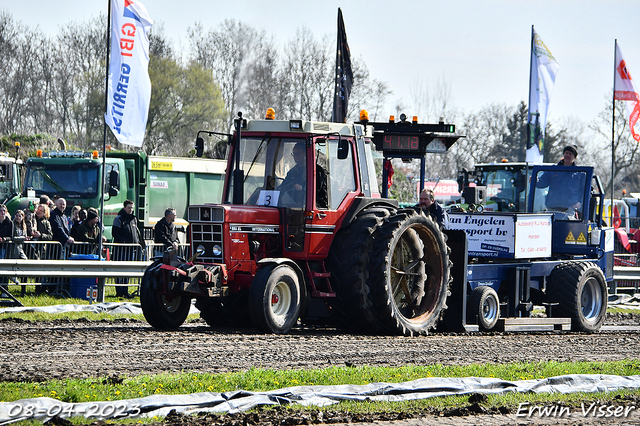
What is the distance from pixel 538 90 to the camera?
22.2 meters

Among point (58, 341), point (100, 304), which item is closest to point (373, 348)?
point (58, 341)

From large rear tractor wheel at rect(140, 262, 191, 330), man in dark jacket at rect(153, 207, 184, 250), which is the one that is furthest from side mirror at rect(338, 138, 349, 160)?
man in dark jacket at rect(153, 207, 184, 250)

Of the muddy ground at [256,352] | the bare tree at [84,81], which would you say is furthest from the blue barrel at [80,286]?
the bare tree at [84,81]

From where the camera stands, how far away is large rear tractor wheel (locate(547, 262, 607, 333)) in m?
13.2

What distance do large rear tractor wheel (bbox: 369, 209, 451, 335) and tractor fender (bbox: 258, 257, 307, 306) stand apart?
94 centimetres

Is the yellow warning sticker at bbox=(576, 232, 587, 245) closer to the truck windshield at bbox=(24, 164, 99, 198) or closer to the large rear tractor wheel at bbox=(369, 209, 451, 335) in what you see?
the large rear tractor wheel at bbox=(369, 209, 451, 335)

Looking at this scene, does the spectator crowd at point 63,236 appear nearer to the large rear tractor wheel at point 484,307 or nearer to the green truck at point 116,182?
the green truck at point 116,182

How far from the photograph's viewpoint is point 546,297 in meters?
13.5

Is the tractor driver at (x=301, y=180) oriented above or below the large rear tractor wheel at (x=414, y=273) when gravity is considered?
above

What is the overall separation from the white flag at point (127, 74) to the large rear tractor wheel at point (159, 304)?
4964mm

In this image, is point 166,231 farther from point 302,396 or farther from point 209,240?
point 302,396

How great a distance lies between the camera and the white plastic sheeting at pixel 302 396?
547cm

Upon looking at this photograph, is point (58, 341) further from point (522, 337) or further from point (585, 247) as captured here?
point (585, 247)

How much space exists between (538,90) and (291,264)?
46.1 feet
